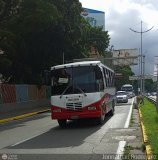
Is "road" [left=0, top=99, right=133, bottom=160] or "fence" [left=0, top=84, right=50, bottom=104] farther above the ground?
"fence" [left=0, top=84, right=50, bottom=104]

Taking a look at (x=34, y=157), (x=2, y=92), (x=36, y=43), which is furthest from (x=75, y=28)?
(x=34, y=157)

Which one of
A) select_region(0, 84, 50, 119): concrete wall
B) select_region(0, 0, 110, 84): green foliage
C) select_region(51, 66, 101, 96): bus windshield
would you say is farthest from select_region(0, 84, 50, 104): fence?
select_region(51, 66, 101, 96): bus windshield

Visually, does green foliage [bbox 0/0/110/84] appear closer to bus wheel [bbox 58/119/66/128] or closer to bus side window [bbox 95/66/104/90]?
bus wheel [bbox 58/119/66/128]

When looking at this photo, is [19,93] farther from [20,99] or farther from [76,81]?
[76,81]

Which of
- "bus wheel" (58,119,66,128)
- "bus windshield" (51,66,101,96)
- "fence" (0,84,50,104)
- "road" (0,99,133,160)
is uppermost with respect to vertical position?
"bus windshield" (51,66,101,96)

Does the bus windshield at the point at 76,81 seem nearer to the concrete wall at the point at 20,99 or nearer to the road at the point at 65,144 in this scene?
the road at the point at 65,144

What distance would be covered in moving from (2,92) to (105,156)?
28460 millimetres

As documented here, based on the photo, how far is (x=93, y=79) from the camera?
22.8m

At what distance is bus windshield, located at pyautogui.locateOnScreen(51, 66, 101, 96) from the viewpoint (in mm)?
22641

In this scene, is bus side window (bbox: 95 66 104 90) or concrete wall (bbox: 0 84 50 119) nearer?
bus side window (bbox: 95 66 104 90)

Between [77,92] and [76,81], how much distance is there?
1.82 feet

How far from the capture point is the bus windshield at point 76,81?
74.3 ft

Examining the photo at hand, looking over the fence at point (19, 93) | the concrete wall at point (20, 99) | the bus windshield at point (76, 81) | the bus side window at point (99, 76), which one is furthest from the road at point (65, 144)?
the fence at point (19, 93)

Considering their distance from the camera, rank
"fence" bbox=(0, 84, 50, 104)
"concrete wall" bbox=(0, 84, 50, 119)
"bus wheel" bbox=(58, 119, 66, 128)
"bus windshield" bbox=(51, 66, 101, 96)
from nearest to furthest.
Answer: "bus windshield" bbox=(51, 66, 101, 96), "bus wheel" bbox=(58, 119, 66, 128), "concrete wall" bbox=(0, 84, 50, 119), "fence" bbox=(0, 84, 50, 104)
